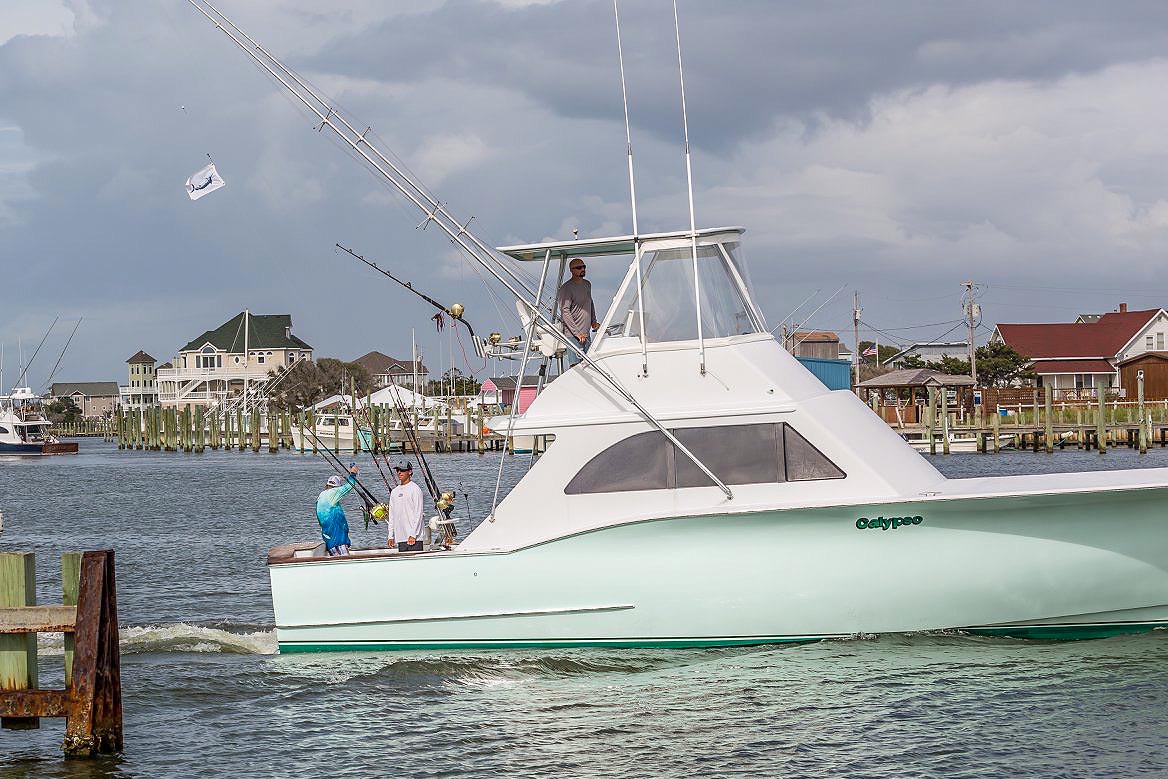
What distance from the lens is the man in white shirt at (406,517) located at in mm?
13508

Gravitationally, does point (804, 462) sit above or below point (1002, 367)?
below

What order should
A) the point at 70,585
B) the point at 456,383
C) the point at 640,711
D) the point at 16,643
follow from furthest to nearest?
the point at 456,383 < the point at 640,711 < the point at 70,585 < the point at 16,643

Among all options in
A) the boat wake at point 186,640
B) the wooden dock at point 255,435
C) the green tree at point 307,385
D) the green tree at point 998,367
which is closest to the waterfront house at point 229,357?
the green tree at point 307,385

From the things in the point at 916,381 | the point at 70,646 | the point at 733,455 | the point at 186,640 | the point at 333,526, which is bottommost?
the point at 186,640

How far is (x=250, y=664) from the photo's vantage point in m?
14.4

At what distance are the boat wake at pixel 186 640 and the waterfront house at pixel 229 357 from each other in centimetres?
12944

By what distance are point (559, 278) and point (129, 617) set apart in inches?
354

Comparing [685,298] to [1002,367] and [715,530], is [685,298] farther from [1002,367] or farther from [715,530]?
[1002,367]

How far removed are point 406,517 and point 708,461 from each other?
11.0 ft

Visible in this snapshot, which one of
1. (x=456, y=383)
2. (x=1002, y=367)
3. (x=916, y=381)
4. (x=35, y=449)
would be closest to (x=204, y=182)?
(x=916, y=381)

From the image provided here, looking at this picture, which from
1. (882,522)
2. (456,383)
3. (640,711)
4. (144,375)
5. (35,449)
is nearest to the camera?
(640,711)

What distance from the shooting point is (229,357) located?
5837 inches

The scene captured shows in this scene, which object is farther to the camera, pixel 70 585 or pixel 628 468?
pixel 628 468

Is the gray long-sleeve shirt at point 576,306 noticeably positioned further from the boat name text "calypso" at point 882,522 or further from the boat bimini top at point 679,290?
the boat name text "calypso" at point 882,522
